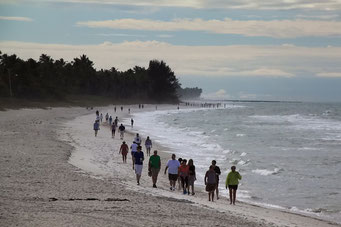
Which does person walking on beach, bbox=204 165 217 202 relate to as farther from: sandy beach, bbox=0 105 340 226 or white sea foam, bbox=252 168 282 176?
white sea foam, bbox=252 168 282 176

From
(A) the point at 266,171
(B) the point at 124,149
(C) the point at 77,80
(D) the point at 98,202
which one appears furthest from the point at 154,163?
(C) the point at 77,80

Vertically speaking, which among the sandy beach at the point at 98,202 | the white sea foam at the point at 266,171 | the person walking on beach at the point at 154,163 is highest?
the person walking on beach at the point at 154,163

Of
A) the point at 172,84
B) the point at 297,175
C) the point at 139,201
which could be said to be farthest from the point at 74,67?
the point at 139,201

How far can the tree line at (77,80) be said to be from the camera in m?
100

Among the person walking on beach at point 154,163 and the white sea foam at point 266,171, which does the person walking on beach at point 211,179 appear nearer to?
the person walking on beach at point 154,163

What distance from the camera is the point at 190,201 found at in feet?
50.4

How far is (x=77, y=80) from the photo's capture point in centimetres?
14288

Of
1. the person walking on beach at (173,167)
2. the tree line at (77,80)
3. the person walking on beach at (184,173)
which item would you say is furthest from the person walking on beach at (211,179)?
the tree line at (77,80)

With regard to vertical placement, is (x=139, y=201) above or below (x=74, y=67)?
below

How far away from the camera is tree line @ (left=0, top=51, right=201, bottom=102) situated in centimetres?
10031

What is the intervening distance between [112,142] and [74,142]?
11.5 feet

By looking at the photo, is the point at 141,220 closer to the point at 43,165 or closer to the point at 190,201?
the point at 190,201

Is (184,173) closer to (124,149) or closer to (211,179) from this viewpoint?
(211,179)

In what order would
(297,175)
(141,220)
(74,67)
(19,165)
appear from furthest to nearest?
(74,67), (297,175), (19,165), (141,220)
